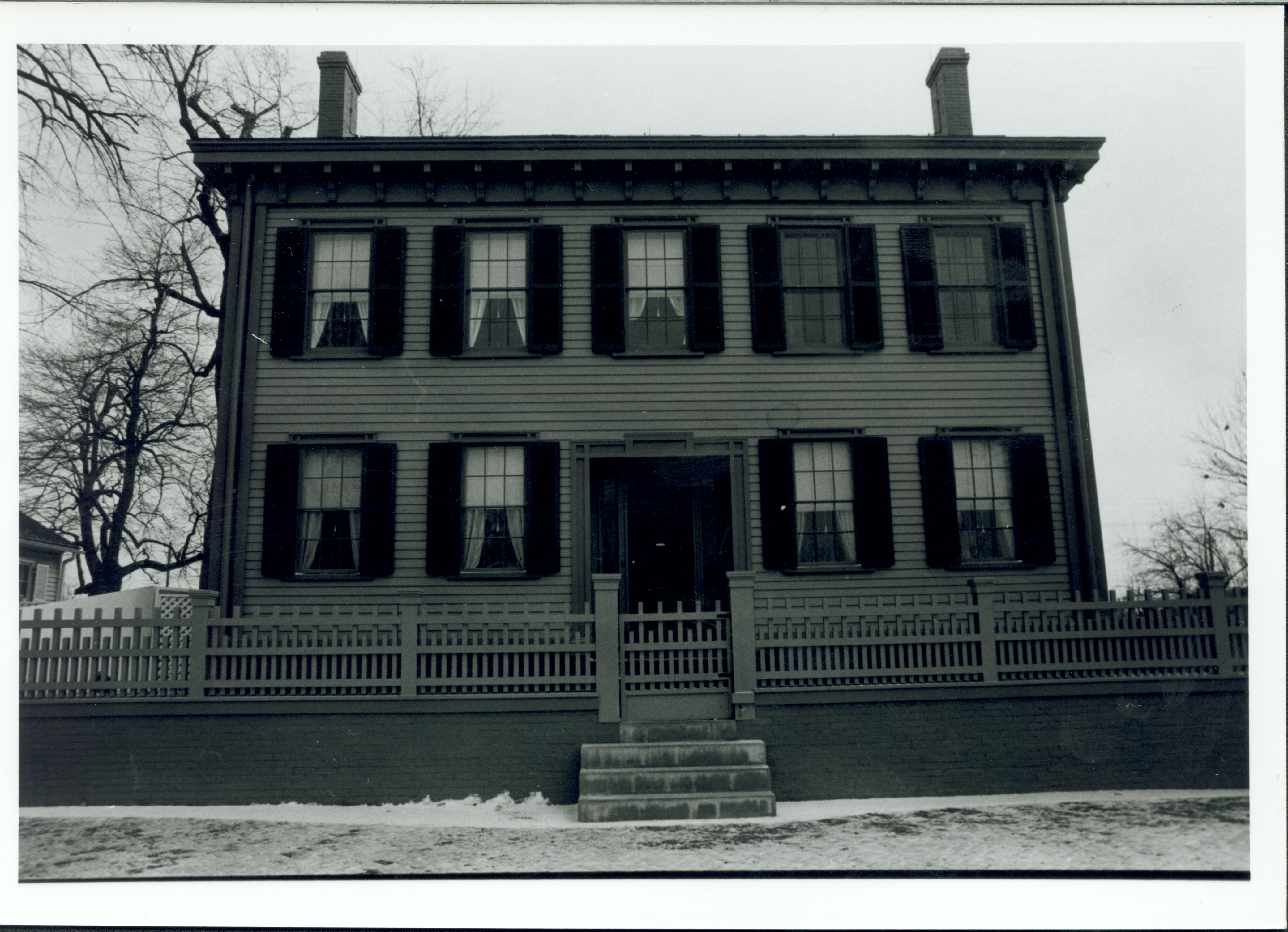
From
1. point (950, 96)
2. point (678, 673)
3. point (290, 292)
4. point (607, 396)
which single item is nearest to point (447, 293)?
point (290, 292)

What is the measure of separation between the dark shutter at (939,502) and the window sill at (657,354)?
9.48 feet

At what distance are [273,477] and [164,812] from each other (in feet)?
12.6

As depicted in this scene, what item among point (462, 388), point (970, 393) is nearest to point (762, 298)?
point (970, 393)

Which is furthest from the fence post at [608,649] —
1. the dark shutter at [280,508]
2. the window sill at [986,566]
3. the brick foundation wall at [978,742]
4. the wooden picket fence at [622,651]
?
the window sill at [986,566]

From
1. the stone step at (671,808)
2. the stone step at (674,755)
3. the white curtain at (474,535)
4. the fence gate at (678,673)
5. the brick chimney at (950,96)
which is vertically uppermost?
the brick chimney at (950,96)

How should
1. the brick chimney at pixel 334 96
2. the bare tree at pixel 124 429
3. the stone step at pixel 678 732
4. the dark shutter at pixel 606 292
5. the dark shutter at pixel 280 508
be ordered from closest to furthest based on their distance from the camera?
the stone step at pixel 678 732 < the bare tree at pixel 124 429 < the dark shutter at pixel 280 508 < the dark shutter at pixel 606 292 < the brick chimney at pixel 334 96

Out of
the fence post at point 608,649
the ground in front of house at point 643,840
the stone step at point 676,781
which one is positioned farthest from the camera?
the fence post at point 608,649

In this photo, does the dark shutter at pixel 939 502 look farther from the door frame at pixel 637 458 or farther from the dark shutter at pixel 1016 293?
the door frame at pixel 637 458

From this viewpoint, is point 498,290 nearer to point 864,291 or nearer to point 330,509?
point 330,509

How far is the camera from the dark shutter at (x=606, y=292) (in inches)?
422

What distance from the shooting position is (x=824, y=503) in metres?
10.7

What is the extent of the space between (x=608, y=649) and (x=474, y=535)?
2671mm

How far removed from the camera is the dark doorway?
1066cm

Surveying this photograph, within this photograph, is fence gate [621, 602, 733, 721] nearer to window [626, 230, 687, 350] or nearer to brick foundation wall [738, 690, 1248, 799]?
brick foundation wall [738, 690, 1248, 799]
